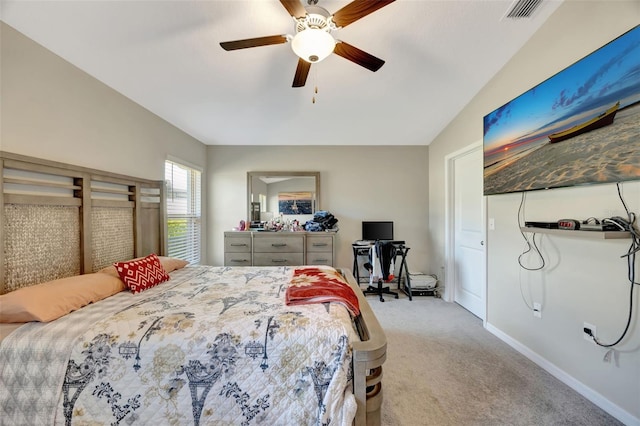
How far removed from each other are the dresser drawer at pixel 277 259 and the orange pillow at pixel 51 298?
1980 millimetres

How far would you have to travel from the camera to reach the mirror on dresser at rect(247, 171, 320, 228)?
A: 160 inches

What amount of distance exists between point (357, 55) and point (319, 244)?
98.3 inches

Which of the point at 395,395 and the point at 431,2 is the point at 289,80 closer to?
the point at 431,2

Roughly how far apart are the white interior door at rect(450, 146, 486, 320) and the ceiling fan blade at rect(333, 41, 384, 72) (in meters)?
1.92

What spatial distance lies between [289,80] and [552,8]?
222 cm

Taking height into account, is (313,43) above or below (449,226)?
above

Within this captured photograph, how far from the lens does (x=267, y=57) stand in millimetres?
2205

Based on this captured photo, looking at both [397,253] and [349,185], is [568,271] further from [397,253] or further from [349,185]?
[349,185]

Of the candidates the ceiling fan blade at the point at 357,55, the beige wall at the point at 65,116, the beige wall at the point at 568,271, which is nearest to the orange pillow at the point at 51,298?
the beige wall at the point at 65,116

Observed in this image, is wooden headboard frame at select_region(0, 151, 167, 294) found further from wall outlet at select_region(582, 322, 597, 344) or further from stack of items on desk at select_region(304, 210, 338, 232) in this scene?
wall outlet at select_region(582, 322, 597, 344)

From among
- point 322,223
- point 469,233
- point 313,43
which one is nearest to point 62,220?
point 313,43

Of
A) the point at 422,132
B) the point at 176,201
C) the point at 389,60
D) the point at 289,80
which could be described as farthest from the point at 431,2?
the point at 176,201

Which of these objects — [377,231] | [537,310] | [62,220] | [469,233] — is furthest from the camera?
[377,231]

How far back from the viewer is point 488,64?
2406mm
